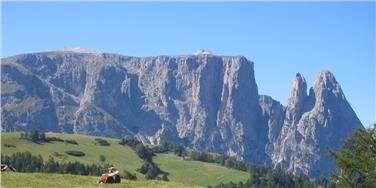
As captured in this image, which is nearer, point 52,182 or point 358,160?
point 52,182

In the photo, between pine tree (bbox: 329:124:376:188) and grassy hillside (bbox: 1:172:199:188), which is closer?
grassy hillside (bbox: 1:172:199:188)

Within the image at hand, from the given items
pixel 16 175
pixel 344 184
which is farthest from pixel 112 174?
pixel 344 184

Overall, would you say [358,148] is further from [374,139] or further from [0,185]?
[0,185]

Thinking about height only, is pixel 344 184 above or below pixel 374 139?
below

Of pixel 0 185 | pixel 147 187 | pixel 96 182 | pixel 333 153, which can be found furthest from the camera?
pixel 333 153

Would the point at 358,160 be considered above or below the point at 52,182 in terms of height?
below

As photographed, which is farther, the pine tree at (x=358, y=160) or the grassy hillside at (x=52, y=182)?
the pine tree at (x=358, y=160)

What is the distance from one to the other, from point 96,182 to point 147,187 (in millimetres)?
5898

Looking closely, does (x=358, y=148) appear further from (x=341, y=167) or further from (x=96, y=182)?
(x=96, y=182)

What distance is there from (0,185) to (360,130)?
49.8m

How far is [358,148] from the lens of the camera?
250ft

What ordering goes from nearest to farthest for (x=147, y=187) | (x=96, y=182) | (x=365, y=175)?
(x=147, y=187), (x=96, y=182), (x=365, y=175)

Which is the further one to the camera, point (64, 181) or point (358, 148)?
point (358, 148)

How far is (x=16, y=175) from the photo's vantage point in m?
52.6
